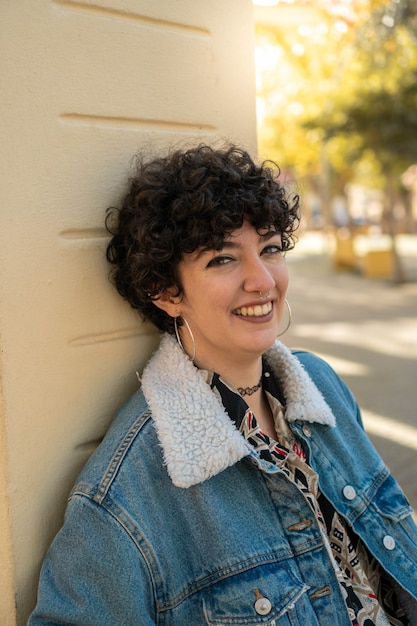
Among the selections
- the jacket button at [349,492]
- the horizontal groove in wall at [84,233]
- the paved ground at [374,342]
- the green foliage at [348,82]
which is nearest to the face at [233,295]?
the horizontal groove in wall at [84,233]

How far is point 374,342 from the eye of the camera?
9.15 meters

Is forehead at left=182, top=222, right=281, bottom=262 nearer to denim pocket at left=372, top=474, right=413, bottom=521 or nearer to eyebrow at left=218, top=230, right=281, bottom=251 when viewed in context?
eyebrow at left=218, top=230, right=281, bottom=251

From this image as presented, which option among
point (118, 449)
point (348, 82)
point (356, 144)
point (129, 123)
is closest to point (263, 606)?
point (118, 449)

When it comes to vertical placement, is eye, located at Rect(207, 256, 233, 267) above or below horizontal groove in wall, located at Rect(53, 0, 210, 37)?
below

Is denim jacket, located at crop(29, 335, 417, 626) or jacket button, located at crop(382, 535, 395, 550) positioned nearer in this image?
denim jacket, located at crop(29, 335, 417, 626)

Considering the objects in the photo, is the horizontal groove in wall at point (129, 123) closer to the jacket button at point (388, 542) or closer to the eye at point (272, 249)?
the eye at point (272, 249)

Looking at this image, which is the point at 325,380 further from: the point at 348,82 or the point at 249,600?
the point at 348,82

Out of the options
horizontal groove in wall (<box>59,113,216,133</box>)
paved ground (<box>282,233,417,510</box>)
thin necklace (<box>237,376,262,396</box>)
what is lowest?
paved ground (<box>282,233,417,510</box>)

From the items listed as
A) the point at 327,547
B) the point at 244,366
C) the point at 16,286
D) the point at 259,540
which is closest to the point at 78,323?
the point at 16,286

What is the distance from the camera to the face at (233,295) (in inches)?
72.7

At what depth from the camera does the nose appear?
6.07ft

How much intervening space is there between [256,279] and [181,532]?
0.69 meters

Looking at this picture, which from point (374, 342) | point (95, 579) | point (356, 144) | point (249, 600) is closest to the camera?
point (95, 579)

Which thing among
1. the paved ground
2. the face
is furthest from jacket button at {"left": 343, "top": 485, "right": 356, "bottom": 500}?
the paved ground
